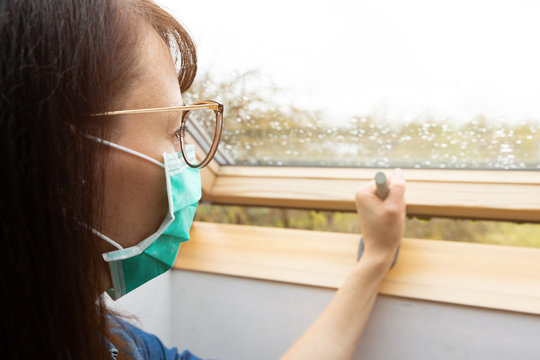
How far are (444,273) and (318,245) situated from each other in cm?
35

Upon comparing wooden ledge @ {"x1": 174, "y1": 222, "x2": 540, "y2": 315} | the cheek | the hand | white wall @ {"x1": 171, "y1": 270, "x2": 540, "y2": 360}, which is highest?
the cheek

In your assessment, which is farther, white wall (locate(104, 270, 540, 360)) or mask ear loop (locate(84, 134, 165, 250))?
white wall (locate(104, 270, 540, 360))

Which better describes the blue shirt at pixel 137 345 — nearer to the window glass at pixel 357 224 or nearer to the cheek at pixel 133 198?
the cheek at pixel 133 198

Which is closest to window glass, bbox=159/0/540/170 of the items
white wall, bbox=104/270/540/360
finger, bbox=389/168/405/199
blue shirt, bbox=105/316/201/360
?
finger, bbox=389/168/405/199

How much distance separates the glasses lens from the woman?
15.2 inches

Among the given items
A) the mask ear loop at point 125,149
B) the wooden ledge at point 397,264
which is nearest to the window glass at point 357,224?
the wooden ledge at point 397,264

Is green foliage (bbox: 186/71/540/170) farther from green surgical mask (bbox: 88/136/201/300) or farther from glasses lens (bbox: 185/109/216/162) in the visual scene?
green surgical mask (bbox: 88/136/201/300)

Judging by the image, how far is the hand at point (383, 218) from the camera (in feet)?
2.91

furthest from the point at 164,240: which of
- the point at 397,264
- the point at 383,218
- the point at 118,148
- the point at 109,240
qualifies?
the point at 397,264

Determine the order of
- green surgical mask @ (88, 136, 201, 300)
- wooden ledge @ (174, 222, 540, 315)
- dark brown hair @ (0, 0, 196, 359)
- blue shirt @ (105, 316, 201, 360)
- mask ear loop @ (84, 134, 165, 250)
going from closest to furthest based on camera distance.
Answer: dark brown hair @ (0, 0, 196, 359), mask ear loop @ (84, 134, 165, 250), green surgical mask @ (88, 136, 201, 300), blue shirt @ (105, 316, 201, 360), wooden ledge @ (174, 222, 540, 315)

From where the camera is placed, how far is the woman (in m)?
0.43

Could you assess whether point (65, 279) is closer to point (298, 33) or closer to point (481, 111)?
point (298, 33)

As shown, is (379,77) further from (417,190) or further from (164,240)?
(164,240)

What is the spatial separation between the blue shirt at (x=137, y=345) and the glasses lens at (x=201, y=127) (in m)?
0.52
